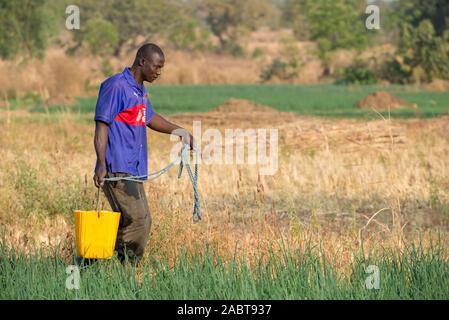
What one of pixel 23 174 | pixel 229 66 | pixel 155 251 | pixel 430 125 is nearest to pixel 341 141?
pixel 430 125

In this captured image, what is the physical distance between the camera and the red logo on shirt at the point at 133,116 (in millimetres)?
6871

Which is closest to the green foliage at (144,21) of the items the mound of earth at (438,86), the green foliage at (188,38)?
the green foliage at (188,38)

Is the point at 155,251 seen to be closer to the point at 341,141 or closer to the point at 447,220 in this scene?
the point at 447,220

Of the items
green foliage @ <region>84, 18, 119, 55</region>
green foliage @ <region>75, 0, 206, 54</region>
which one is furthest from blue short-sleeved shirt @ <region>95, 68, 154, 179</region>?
green foliage @ <region>75, 0, 206, 54</region>

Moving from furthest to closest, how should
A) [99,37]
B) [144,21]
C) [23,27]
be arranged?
1. [144,21]
2. [99,37]
3. [23,27]

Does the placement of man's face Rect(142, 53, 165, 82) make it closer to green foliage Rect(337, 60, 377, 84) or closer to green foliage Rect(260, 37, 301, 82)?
green foliage Rect(337, 60, 377, 84)

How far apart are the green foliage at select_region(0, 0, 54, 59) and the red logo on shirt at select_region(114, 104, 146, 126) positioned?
2849cm

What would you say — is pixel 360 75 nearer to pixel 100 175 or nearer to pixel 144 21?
pixel 144 21

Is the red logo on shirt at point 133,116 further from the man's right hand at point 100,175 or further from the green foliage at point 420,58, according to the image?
the green foliage at point 420,58

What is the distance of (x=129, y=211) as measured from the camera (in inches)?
271

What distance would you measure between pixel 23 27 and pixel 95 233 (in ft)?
99.1

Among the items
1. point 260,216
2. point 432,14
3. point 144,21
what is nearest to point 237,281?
point 260,216

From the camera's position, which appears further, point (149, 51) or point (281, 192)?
point (281, 192)

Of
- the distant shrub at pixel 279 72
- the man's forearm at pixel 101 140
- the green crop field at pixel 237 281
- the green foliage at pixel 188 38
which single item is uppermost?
the green foliage at pixel 188 38
